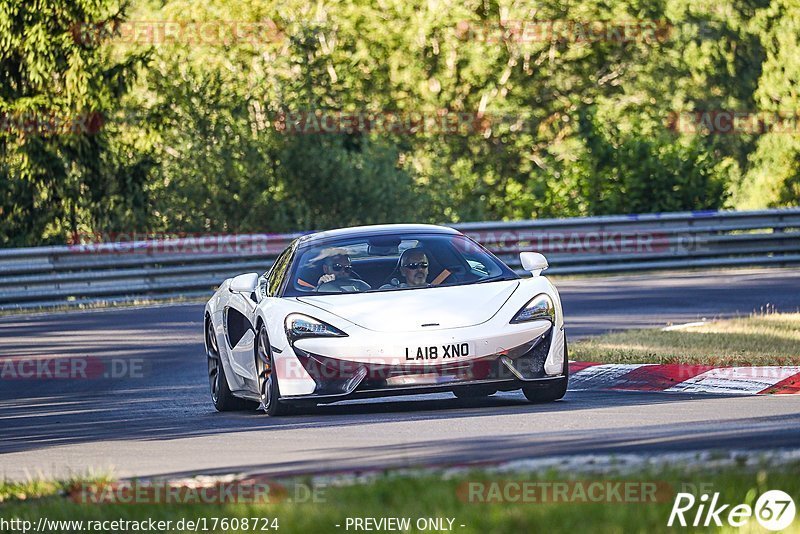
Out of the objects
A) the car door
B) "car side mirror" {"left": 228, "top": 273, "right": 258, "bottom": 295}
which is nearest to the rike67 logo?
the car door

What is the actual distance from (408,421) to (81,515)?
12.0 feet

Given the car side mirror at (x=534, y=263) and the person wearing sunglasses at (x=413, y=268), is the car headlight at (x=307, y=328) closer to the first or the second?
the person wearing sunglasses at (x=413, y=268)

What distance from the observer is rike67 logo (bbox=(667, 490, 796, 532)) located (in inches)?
222

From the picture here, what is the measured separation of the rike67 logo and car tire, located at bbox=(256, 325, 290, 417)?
5268 mm

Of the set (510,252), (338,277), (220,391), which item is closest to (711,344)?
(338,277)

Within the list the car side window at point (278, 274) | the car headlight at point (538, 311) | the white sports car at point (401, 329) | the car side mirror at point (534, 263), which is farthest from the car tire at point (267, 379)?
the car side mirror at point (534, 263)

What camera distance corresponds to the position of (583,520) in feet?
18.9

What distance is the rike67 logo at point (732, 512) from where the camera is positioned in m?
5.63

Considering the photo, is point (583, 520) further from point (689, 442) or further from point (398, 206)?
point (398, 206)

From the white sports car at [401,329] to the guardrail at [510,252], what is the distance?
12.6m

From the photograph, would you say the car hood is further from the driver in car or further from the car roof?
the car roof

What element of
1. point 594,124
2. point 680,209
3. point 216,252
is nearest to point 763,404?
point 216,252

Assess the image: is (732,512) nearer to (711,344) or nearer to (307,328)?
(307,328)

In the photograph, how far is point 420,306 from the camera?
10867mm
